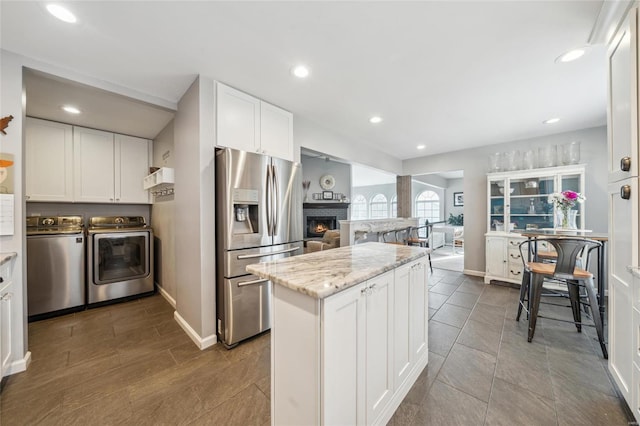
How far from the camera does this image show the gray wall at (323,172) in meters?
6.51

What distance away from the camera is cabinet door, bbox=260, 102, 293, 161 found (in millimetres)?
2604

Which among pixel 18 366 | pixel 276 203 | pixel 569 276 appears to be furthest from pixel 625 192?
pixel 18 366

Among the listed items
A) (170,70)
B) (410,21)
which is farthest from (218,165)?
(410,21)

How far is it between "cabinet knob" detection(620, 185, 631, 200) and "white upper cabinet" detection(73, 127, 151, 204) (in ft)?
16.6

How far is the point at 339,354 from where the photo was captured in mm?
1048

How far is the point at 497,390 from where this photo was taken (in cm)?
162

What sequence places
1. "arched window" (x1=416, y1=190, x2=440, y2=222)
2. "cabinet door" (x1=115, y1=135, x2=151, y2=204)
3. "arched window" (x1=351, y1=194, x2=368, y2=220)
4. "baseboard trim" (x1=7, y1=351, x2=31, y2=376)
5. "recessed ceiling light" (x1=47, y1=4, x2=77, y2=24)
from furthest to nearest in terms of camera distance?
"arched window" (x1=351, y1=194, x2=368, y2=220) < "arched window" (x1=416, y1=190, x2=440, y2=222) < "cabinet door" (x1=115, y1=135, x2=151, y2=204) < "baseboard trim" (x1=7, y1=351, x2=31, y2=376) < "recessed ceiling light" (x1=47, y1=4, x2=77, y2=24)

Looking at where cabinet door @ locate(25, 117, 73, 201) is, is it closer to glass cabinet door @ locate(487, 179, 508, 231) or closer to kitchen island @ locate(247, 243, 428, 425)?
kitchen island @ locate(247, 243, 428, 425)

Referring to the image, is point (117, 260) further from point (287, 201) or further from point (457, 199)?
point (457, 199)

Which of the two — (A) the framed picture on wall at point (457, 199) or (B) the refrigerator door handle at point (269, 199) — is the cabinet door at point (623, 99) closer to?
(B) the refrigerator door handle at point (269, 199)

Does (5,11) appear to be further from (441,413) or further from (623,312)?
(623,312)

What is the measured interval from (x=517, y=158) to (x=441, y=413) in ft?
14.2

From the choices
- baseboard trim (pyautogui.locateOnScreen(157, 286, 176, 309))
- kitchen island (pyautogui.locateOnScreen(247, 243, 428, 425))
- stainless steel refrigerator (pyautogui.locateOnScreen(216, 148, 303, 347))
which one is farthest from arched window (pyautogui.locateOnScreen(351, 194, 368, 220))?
kitchen island (pyautogui.locateOnScreen(247, 243, 428, 425))

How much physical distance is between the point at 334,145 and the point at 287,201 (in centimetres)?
164
